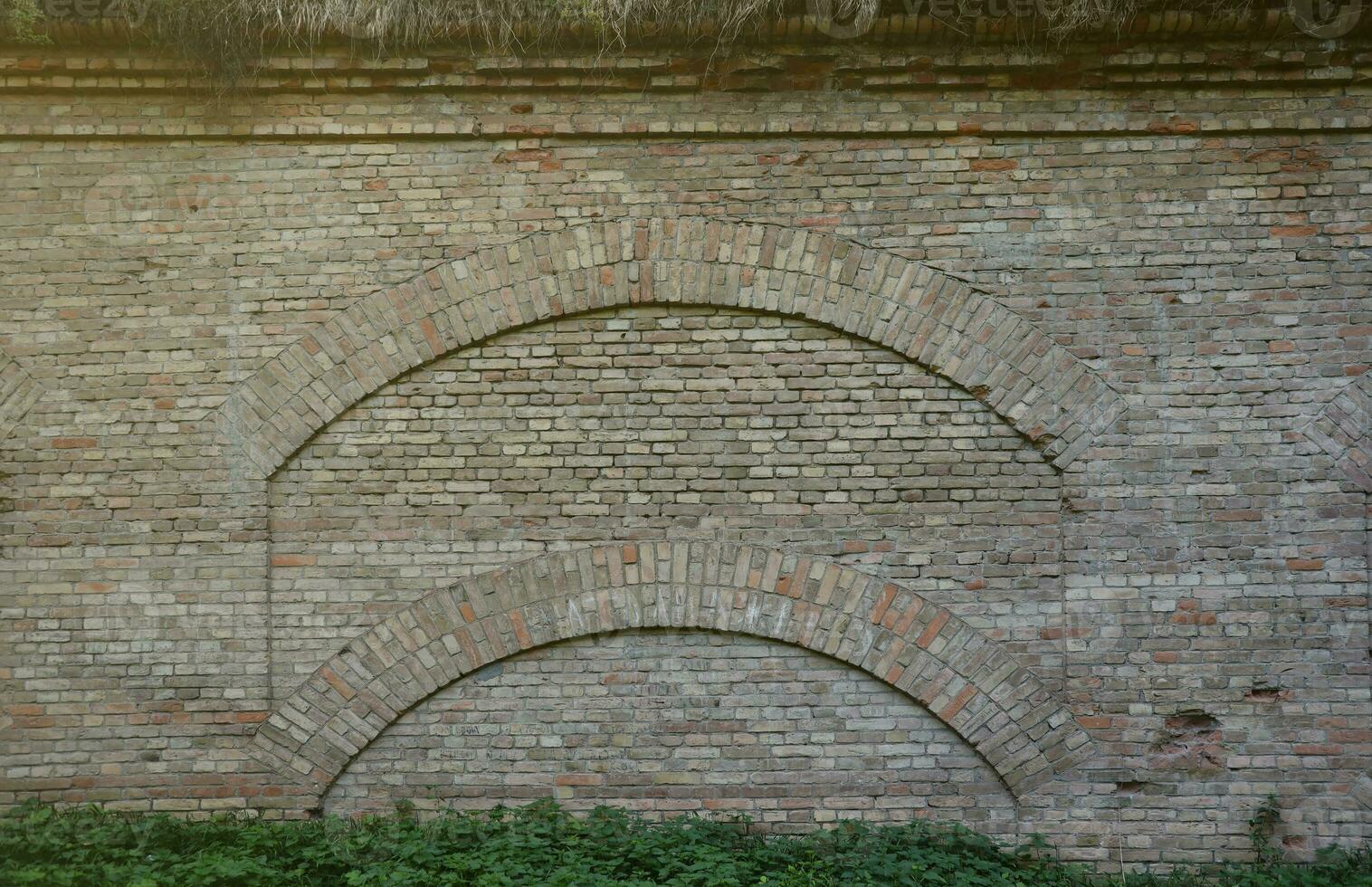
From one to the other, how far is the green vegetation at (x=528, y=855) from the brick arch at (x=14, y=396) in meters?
2.01

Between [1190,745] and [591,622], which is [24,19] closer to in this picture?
[591,622]

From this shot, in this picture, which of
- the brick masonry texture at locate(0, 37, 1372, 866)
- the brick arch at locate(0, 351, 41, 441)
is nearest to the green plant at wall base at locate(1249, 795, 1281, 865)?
the brick masonry texture at locate(0, 37, 1372, 866)

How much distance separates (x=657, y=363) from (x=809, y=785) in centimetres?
235

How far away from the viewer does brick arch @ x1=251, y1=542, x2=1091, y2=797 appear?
4.87 m

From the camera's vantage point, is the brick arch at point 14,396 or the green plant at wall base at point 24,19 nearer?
the green plant at wall base at point 24,19

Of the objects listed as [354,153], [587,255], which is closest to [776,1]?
[587,255]

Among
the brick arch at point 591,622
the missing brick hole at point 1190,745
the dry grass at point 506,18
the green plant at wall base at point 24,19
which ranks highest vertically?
the green plant at wall base at point 24,19

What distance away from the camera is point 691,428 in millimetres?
4977

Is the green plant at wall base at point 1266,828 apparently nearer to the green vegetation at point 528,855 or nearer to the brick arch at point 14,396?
the green vegetation at point 528,855

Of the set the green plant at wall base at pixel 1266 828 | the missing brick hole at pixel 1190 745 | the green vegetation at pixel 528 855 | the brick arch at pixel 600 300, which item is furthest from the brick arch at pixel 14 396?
the green plant at wall base at pixel 1266 828

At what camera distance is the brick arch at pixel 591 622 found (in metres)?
4.87

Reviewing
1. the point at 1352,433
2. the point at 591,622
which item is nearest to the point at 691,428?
the point at 591,622

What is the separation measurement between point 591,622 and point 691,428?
3.75 feet

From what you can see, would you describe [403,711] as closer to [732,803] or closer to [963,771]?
[732,803]
